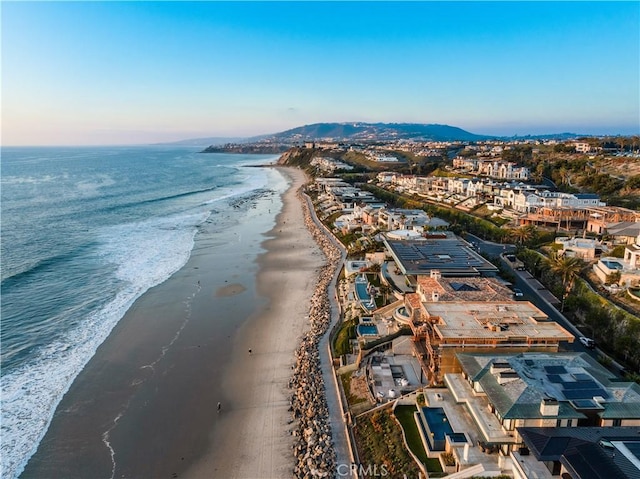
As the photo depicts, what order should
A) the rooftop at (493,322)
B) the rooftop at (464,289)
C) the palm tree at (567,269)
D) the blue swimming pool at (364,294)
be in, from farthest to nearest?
the palm tree at (567,269)
the blue swimming pool at (364,294)
the rooftop at (464,289)
the rooftop at (493,322)

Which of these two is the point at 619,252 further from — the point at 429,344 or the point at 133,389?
the point at 133,389

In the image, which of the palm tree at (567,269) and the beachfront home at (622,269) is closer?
the beachfront home at (622,269)

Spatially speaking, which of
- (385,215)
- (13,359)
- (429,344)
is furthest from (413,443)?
(385,215)

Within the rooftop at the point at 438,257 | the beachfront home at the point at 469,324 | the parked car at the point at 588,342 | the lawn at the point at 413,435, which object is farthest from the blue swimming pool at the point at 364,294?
the parked car at the point at 588,342

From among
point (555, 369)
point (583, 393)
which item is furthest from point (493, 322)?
point (583, 393)

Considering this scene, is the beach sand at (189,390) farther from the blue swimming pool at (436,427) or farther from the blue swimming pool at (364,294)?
the blue swimming pool at (436,427)

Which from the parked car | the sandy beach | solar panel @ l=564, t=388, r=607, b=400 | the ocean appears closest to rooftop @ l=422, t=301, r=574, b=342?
the parked car
